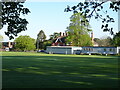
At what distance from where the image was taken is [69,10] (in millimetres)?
5223

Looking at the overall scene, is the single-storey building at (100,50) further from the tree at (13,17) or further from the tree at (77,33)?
the tree at (13,17)

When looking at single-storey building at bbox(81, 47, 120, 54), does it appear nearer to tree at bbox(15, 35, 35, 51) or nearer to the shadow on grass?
tree at bbox(15, 35, 35, 51)

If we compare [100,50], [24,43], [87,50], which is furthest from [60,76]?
[24,43]

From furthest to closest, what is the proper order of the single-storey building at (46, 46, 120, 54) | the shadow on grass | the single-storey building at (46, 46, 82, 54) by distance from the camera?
the single-storey building at (46, 46, 82, 54)
the single-storey building at (46, 46, 120, 54)
the shadow on grass

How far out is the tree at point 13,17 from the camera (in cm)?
820

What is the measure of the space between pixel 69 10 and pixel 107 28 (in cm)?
100

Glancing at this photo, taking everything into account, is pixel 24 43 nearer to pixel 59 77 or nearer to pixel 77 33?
pixel 77 33

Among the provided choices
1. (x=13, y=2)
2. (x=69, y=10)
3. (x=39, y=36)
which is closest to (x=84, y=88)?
(x=69, y=10)

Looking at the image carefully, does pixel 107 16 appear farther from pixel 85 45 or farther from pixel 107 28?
pixel 85 45

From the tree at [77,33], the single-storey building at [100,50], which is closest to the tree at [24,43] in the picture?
the tree at [77,33]

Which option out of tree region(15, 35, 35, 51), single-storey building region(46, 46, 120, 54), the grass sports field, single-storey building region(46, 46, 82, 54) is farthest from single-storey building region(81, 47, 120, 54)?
the grass sports field

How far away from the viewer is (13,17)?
8656 mm

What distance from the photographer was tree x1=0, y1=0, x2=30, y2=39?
8195 mm


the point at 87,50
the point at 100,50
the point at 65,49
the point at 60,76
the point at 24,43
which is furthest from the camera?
the point at 24,43
